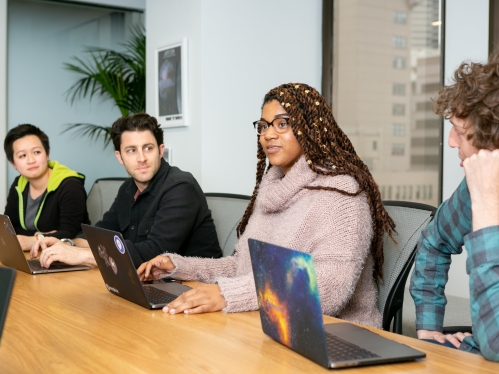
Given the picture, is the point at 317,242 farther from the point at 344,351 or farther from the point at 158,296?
the point at 344,351

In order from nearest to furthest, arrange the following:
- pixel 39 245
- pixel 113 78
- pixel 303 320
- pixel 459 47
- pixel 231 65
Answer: pixel 303 320
pixel 39 245
pixel 459 47
pixel 231 65
pixel 113 78

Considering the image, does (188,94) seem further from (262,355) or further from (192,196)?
(262,355)

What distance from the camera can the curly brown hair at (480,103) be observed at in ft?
4.29

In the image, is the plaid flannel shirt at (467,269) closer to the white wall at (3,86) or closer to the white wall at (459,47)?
the white wall at (459,47)

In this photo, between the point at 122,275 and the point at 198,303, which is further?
the point at 122,275

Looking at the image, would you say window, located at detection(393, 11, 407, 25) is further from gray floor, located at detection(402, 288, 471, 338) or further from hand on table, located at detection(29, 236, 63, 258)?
hand on table, located at detection(29, 236, 63, 258)

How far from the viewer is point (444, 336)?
1597 mm

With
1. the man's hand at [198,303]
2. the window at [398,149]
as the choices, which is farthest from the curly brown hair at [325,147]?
the window at [398,149]

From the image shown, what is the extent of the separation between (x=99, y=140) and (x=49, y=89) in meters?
0.54

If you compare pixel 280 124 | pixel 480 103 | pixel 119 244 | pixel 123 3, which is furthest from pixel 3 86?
pixel 480 103

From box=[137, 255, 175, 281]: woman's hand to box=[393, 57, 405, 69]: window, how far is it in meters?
2.13

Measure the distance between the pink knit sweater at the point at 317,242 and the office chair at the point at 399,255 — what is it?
0.16ft

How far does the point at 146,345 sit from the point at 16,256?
3.68ft

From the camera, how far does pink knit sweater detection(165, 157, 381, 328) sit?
1597mm
